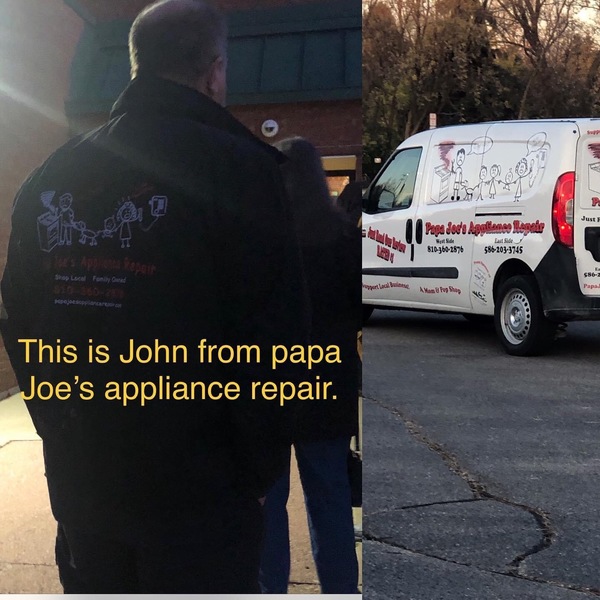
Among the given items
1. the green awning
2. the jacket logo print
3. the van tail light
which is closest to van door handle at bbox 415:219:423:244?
the van tail light

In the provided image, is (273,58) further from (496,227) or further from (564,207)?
(496,227)

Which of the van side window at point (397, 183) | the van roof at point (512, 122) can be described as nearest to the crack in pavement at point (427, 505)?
the van roof at point (512, 122)

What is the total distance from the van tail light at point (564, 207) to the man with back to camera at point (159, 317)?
6174 millimetres

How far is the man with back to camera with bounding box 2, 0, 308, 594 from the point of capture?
72.6 inches

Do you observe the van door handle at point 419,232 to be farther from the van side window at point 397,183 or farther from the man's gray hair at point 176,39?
the man's gray hair at point 176,39

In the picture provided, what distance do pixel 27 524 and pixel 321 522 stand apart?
584 mm

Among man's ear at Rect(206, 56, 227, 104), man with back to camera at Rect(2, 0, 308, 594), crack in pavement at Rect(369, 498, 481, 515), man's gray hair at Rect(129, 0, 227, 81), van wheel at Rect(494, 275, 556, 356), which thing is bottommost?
crack in pavement at Rect(369, 498, 481, 515)

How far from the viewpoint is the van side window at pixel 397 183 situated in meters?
8.98

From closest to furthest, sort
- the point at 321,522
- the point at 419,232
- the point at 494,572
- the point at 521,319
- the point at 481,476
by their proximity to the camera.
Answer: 1. the point at 321,522
2. the point at 494,572
3. the point at 481,476
4. the point at 521,319
5. the point at 419,232

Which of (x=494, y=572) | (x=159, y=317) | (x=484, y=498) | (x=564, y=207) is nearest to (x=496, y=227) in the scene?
(x=564, y=207)

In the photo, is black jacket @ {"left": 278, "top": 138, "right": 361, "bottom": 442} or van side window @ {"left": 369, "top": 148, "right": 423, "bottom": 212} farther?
van side window @ {"left": 369, "top": 148, "right": 423, "bottom": 212}

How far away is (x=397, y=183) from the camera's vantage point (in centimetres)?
920

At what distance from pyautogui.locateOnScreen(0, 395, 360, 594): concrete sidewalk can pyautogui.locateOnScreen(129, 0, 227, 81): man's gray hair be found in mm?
721

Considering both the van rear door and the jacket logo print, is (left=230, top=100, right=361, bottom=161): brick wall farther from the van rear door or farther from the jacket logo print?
the van rear door
